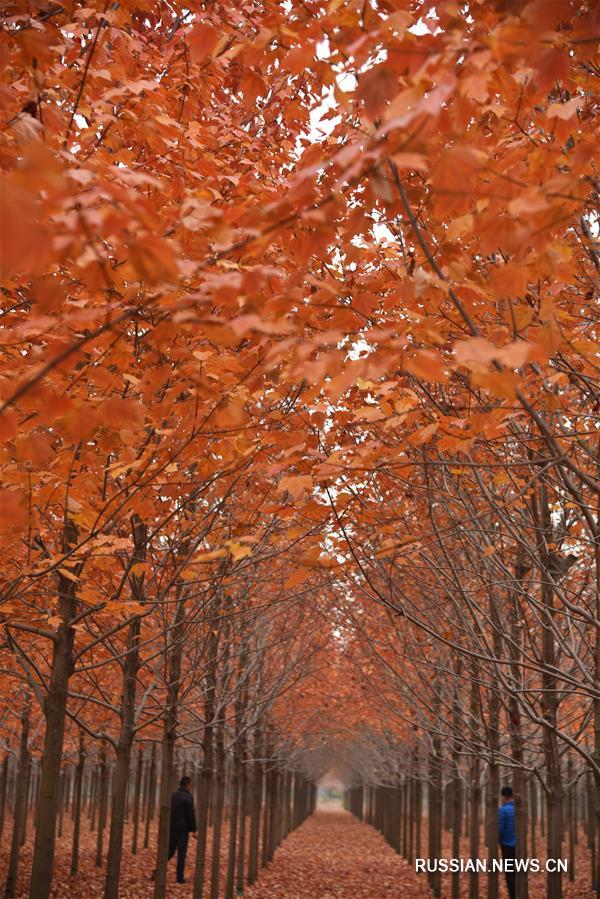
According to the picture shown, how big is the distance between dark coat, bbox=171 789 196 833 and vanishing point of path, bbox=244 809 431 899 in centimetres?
147

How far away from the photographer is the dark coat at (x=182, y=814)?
12.2 m

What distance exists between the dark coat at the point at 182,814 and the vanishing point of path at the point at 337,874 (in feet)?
4.84

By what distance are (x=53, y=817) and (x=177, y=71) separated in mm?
4778

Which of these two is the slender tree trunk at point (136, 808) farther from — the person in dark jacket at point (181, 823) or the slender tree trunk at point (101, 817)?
the person in dark jacket at point (181, 823)

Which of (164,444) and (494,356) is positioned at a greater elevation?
(164,444)

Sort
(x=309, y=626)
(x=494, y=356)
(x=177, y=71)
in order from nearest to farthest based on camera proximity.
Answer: (x=494, y=356)
(x=177, y=71)
(x=309, y=626)

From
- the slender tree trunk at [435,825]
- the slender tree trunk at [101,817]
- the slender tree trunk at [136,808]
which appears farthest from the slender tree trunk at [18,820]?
the slender tree trunk at [435,825]

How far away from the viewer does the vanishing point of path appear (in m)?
12.2

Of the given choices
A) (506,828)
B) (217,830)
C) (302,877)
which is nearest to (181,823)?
(217,830)

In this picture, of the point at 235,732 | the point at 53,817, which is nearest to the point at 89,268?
the point at 53,817

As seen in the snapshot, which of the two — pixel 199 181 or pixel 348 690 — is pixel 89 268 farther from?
pixel 348 690

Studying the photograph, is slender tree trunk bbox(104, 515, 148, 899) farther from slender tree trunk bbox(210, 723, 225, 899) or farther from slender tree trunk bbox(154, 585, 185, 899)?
slender tree trunk bbox(210, 723, 225, 899)

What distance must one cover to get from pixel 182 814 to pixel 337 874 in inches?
194

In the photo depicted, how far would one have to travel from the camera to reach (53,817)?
4621mm
